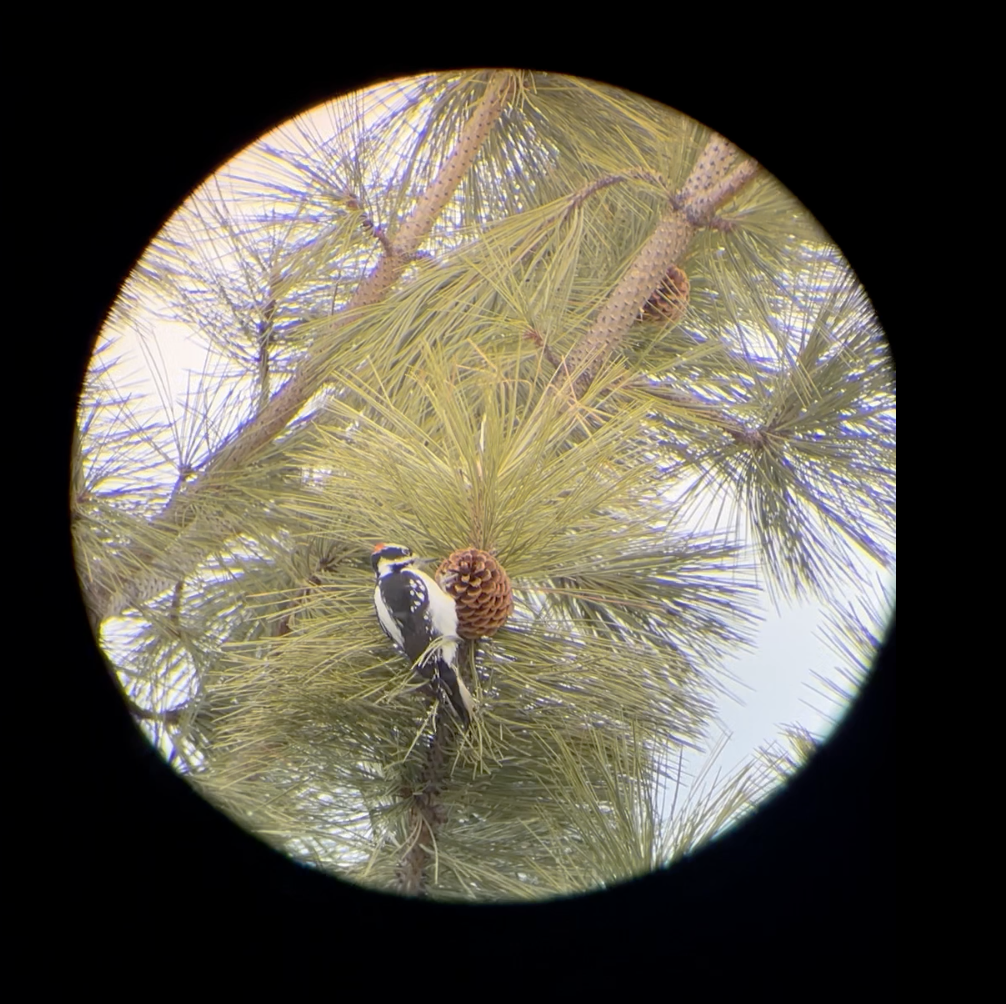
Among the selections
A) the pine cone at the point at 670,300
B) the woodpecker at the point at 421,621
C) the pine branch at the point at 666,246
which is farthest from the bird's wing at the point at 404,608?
the pine cone at the point at 670,300

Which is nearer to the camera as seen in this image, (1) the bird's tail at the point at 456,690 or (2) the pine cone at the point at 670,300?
(1) the bird's tail at the point at 456,690

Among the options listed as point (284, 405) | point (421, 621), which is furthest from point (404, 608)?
point (284, 405)

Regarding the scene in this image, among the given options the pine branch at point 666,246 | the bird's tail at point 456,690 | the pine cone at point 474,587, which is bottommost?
the bird's tail at point 456,690

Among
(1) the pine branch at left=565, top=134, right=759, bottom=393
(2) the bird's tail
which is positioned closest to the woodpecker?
(2) the bird's tail

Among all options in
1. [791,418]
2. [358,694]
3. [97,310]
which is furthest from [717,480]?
[97,310]

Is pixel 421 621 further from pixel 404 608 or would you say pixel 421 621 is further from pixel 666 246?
pixel 666 246

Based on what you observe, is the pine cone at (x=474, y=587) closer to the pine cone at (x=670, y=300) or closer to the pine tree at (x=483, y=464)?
the pine tree at (x=483, y=464)
